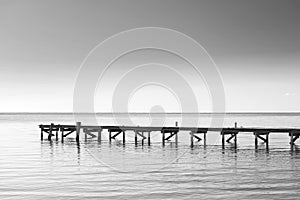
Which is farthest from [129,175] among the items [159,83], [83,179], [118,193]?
[159,83]

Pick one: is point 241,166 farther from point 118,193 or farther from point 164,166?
point 118,193

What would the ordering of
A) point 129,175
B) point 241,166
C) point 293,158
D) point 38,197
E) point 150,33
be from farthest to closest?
point 150,33, point 293,158, point 241,166, point 129,175, point 38,197

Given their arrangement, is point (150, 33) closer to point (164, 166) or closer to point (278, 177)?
point (164, 166)

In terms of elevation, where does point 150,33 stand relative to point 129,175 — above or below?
above

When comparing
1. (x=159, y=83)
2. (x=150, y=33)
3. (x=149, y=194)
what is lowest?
(x=149, y=194)

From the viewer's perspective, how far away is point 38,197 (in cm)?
2139

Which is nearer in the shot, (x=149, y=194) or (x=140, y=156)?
(x=149, y=194)

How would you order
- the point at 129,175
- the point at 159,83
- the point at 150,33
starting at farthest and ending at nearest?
the point at 159,83, the point at 150,33, the point at 129,175

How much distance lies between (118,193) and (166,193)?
217 cm

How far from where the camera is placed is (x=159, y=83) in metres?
76.1

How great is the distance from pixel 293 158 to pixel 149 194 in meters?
19.8

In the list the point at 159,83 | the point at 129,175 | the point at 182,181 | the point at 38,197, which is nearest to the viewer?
the point at 38,197

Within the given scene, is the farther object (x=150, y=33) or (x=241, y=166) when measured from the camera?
(x=150, y=33)

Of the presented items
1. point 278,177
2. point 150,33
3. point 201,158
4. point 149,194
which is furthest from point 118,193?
point 150,33
